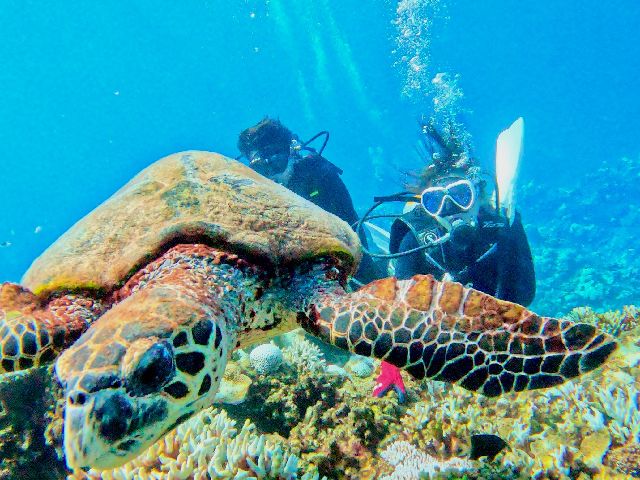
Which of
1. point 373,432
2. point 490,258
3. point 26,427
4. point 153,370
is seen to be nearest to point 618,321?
point 490,258

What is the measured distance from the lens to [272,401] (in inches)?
149

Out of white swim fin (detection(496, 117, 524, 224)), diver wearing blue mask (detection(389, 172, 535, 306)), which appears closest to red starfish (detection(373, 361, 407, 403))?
diver wearing blue mask (detection(389, 172, 535, 306))

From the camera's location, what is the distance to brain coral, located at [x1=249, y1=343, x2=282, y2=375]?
4.26 metres

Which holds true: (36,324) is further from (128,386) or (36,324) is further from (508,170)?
(508,170)

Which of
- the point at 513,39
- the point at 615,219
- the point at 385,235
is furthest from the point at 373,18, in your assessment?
the point at 385,235

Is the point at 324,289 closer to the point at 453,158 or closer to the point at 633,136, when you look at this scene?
the point at 453,158

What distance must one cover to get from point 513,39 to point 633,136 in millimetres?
46027

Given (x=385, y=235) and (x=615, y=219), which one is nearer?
(x=385, y=235)

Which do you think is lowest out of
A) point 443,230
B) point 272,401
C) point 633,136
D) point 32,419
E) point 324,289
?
point 32,419

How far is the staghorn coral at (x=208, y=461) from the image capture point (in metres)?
2.72

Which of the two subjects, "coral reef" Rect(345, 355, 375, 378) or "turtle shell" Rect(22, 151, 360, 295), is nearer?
"turtle shell" Rect(22, 151, 360, 295)

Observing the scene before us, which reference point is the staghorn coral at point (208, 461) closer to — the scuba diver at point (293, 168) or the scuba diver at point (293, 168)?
the scuba diver at point (293, 168)

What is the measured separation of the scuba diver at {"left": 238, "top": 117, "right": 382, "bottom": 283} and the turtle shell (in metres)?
4.70

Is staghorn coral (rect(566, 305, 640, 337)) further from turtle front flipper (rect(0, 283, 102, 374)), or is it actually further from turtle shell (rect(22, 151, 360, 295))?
turtle front flipper (rect(0, 283, 102, 374))
